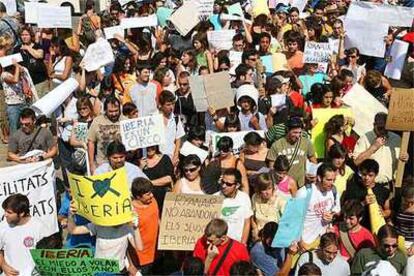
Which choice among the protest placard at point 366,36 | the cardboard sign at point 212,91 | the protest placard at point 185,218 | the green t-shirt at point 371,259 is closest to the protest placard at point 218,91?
the cardboard sign at point 212,91

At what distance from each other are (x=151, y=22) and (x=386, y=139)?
552 centimetres

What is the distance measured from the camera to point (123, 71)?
10.4m

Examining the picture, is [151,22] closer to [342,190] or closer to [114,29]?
[114,29]

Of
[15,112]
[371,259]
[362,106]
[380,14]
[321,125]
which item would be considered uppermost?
[380,14]

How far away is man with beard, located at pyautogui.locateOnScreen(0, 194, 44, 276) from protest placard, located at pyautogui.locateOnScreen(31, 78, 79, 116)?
2.40m

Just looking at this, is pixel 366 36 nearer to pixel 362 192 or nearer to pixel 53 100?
pixel 362 192

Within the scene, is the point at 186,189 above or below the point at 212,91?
below

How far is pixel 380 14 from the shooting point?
11.7m

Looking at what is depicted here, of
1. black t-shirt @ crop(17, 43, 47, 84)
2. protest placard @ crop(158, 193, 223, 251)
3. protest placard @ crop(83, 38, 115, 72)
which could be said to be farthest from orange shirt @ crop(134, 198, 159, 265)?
black t-shirt @ crop(17, 43, 47, 84)

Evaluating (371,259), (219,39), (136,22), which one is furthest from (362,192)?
(136,22)

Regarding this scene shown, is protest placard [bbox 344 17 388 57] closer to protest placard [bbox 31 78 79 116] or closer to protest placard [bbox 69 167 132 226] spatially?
protest placard [bbox 31 78 79 116]

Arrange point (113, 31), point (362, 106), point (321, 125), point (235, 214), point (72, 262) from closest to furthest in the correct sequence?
point (72, 262) < point (235, 214) < point (321, 125) < point (362, 106) < point (113, 31)

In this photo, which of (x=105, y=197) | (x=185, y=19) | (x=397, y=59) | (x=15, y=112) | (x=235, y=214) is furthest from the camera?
(x=185, y=19)

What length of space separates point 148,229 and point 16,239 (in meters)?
1.11
